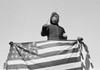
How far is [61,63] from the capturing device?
8.52m

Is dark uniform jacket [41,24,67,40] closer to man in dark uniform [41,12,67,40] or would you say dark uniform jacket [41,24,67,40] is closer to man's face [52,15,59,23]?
man in dark uniform [41,12,67,40]

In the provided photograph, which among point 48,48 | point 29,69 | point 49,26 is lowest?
point 29,69

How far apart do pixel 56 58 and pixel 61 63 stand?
19 centimetres

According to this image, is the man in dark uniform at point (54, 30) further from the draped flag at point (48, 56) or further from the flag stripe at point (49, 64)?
the flag stripe at point (49, 64)

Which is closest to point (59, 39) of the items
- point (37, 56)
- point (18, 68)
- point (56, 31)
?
point (56, 31)

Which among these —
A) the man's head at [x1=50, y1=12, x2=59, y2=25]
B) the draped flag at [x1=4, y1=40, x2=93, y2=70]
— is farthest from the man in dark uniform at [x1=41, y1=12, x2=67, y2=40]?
the draped flag at [x1=4, y1=40, x2=93, y2=70]

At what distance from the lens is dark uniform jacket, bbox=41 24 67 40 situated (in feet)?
29.6

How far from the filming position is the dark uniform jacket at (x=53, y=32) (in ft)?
29.6

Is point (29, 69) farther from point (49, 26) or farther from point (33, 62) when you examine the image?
point (49, 26)

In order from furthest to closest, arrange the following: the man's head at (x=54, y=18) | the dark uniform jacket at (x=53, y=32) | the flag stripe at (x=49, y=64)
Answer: the man's head at (x=54, y=18)
the dark uniform jacket at (x=53, y=32)
the flag stripe at (x=49, y=64)

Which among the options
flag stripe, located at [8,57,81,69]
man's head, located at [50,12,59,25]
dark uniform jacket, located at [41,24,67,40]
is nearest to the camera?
flag stripe, located at [8,57,81,69]

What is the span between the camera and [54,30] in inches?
358

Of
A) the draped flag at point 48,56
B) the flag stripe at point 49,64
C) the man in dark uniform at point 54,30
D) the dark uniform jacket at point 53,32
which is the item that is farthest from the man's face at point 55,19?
the flag stripe at point 49,64

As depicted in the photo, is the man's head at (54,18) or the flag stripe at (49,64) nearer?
the flag stripe at (49,64)
